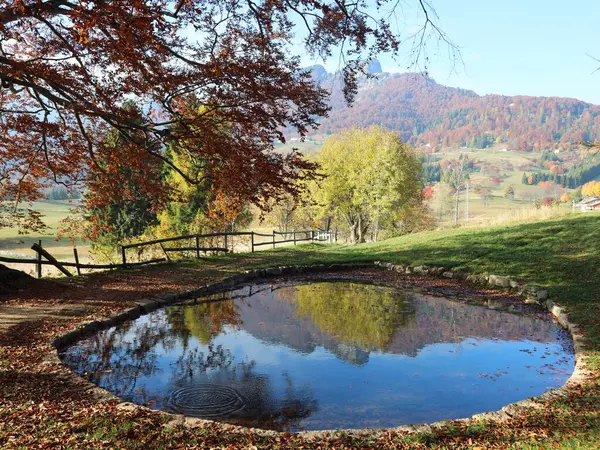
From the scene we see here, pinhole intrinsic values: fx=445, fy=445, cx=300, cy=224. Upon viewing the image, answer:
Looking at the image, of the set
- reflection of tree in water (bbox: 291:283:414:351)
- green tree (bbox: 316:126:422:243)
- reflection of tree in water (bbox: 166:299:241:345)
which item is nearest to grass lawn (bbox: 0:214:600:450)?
reflection of tree in water (bbox: 166:299:241:345)

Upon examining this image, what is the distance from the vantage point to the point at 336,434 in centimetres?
423

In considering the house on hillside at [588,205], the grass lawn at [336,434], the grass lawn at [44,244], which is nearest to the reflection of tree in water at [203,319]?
the grass lawn at [336,434]

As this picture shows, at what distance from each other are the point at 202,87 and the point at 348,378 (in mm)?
6110

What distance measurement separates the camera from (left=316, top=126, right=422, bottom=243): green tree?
33906 millimetres

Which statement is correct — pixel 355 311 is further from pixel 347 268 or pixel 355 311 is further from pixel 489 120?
pixel 489 120

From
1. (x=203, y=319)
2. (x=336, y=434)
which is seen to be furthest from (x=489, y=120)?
(x=336, y=434)

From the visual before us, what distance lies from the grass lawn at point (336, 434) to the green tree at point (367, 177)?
63.8ft

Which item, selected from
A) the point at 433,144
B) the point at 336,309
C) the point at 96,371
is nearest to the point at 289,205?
the point at 336,309

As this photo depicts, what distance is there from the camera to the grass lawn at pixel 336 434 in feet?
12.9

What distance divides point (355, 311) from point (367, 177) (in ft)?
81.9

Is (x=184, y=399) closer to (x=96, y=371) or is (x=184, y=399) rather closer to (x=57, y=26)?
(x=96, y=371)

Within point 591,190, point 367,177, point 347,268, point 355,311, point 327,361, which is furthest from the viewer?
point 591,190

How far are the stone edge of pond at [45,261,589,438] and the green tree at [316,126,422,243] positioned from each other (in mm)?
17965

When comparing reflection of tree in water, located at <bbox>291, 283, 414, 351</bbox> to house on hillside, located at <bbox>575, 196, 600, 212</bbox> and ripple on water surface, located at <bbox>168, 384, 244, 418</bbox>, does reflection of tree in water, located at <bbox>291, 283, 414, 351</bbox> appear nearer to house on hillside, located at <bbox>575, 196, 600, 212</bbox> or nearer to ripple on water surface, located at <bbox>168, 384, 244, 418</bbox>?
ripple on water surface, located at <bbox>168, 384, 244, 418</bbox>
